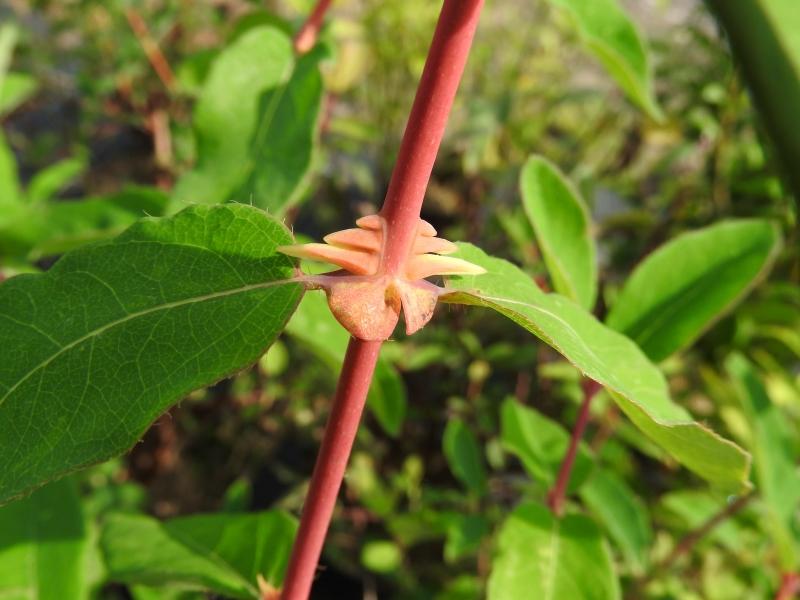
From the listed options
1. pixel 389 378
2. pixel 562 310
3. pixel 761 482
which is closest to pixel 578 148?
pixel 761 482

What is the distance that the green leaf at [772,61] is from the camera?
100 mm

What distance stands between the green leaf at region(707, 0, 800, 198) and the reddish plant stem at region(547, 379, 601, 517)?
1.73 ft

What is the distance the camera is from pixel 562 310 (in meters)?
0.44

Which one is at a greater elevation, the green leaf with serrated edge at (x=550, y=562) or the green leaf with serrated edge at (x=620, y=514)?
the green leaf with serrated edge at (x=550, y=562)

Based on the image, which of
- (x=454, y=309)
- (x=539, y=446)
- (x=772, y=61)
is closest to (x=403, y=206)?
(x=772, y=61)

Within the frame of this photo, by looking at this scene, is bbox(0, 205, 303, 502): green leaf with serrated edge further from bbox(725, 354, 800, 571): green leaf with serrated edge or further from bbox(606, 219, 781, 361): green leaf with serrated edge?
bbox(725, 354, 800, 571): green leaf with serrated edge

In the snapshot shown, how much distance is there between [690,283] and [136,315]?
1.72 ft

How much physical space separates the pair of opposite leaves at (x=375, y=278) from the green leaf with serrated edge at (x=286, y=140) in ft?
0.79

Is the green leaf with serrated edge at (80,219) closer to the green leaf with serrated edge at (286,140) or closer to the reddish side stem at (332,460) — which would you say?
the green leaf with serrated edge at (286,140)

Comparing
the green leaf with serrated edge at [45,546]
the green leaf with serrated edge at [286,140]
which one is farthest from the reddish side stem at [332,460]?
the green leaf with serrated edge at [45,546]

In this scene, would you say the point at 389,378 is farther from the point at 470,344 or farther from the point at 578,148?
the point at 578,148

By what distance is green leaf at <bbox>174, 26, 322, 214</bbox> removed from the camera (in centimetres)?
65

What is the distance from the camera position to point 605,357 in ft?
1.43

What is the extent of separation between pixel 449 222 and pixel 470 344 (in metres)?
0.64
